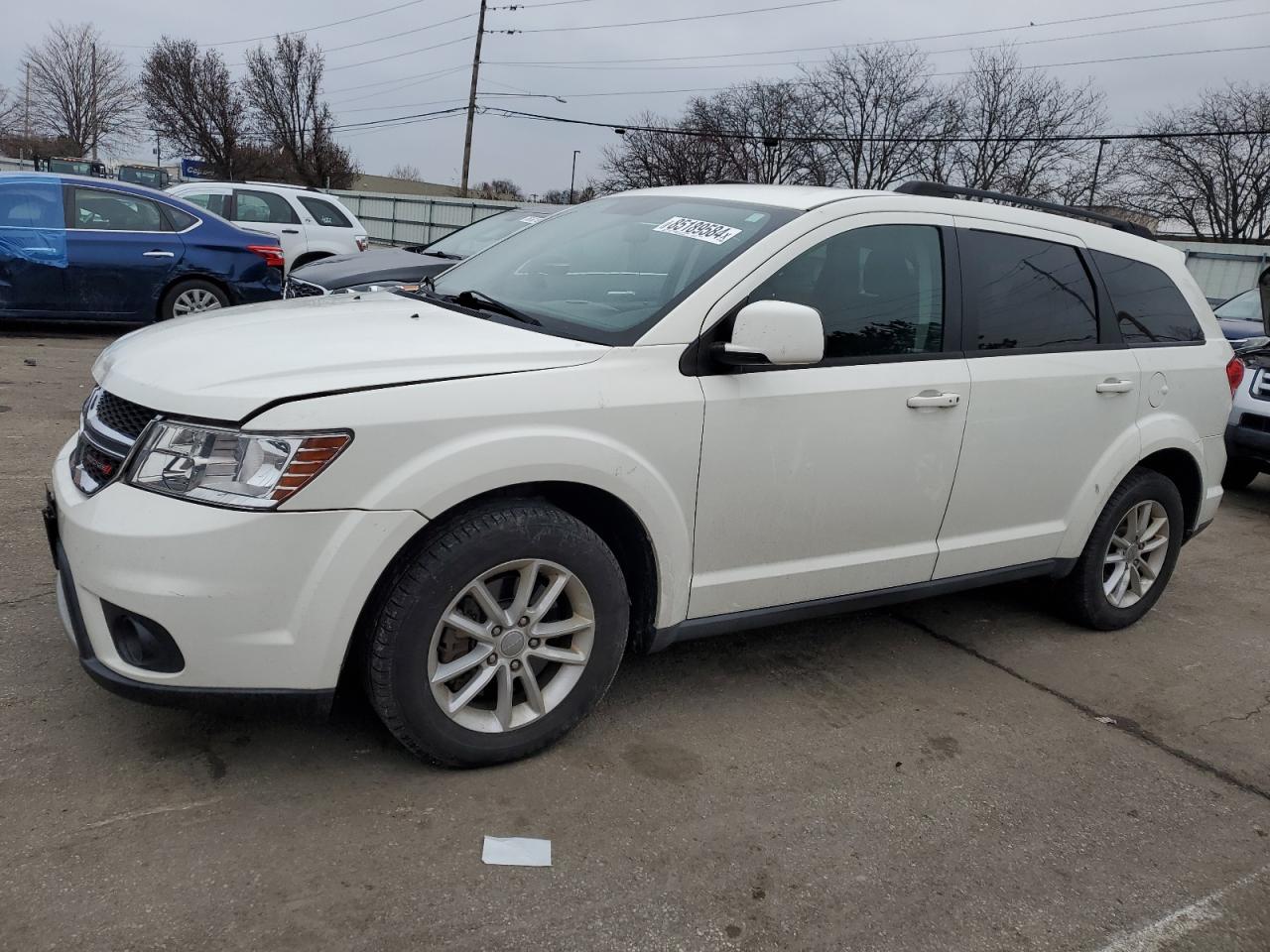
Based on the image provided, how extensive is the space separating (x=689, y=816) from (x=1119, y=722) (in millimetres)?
1832

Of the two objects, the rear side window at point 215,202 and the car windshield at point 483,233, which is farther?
the rear side window at point 215,202

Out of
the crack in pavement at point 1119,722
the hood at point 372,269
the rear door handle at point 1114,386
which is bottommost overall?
the crack in pavement at point 1119,722

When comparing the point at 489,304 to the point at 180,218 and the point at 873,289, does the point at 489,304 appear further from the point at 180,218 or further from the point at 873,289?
the point at 180,218

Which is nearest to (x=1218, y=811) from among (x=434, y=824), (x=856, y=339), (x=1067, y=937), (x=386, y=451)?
(x=1067, y=937)

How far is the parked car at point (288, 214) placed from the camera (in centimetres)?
1335

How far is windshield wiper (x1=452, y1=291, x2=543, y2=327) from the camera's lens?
10.9 ft

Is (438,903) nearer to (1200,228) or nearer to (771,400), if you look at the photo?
(771,400)

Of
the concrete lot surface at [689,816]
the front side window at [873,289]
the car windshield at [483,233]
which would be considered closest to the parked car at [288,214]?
the car windshield at [483,233]

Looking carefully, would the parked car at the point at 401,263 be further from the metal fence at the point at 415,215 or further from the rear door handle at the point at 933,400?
the metal fence at the point at 415,215

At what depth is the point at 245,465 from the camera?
2.51m

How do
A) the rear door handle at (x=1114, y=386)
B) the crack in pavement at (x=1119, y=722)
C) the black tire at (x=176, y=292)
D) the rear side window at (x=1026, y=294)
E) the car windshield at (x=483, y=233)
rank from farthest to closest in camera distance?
the black tire at (x=176, y=292) < the car windshield at (x=483, y=233) < the rear door handle at (x=1114, y=386) < the rear side window at (x=1026, y=294) < the crack in pavement at (x=1119, y=722)

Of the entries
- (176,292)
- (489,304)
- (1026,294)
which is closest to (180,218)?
(176,292)

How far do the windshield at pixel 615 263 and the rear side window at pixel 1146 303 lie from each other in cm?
172

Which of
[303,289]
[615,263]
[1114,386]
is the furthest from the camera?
[303,289]
